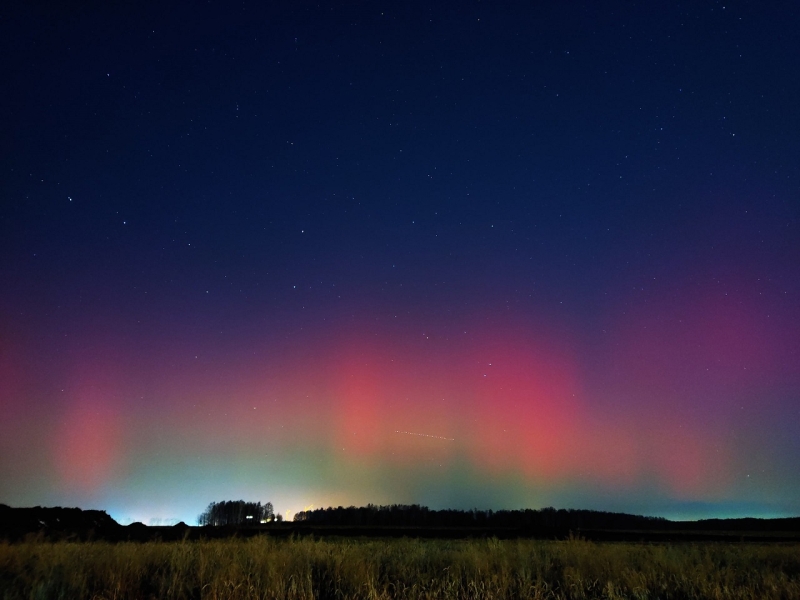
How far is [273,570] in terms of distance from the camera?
9328 mm

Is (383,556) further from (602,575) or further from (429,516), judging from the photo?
(429,516)

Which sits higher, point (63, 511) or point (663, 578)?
point (63, 511)

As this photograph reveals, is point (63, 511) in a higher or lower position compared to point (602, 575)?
higher

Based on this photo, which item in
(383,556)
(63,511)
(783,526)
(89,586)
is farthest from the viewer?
(783,526)

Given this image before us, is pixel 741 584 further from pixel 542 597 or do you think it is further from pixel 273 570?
pixel 273 570

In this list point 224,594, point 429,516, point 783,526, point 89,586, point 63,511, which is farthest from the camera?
point 429,516

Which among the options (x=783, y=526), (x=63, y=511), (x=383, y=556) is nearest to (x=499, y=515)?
(x=783, y=526)

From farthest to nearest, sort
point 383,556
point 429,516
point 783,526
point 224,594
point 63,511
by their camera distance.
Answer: point 429,516
point 783,526
point 63,511
point 383,556
point 224,594

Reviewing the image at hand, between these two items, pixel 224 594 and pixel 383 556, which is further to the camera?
pixel 383 556

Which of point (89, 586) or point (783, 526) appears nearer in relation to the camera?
point (89, 586)

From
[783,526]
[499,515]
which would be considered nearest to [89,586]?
[499,515]

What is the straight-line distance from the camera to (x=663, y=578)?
11125 mm

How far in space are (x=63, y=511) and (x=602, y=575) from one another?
4523 cm

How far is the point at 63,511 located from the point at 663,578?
46.1 m
